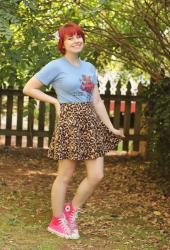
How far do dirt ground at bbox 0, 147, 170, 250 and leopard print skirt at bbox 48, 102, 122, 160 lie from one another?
2.55 feet

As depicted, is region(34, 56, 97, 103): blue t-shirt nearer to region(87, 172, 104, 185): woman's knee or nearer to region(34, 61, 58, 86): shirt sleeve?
region(34, 61, 58, 86): shirt sleeve

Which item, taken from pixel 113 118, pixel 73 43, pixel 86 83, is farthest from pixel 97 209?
pixel 113 118

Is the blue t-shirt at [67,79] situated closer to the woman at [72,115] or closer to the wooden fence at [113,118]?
the woman at [72,115]

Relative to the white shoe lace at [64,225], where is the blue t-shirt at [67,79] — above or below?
above

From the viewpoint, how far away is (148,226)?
208 inches

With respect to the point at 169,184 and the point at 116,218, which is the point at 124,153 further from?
the point at 116,218

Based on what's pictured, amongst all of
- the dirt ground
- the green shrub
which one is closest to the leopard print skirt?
the dirt ground

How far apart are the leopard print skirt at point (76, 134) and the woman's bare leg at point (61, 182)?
105 millimetres

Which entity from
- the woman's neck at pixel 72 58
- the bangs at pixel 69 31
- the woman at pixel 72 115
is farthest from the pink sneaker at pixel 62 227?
the bangs at pixel 69 31

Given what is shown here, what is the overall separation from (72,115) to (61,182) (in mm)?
607

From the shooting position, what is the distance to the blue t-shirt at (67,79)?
4.37 m

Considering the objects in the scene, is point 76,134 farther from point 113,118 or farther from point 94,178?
point 113,118

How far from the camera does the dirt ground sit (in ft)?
15.2

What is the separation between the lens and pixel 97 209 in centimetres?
582
